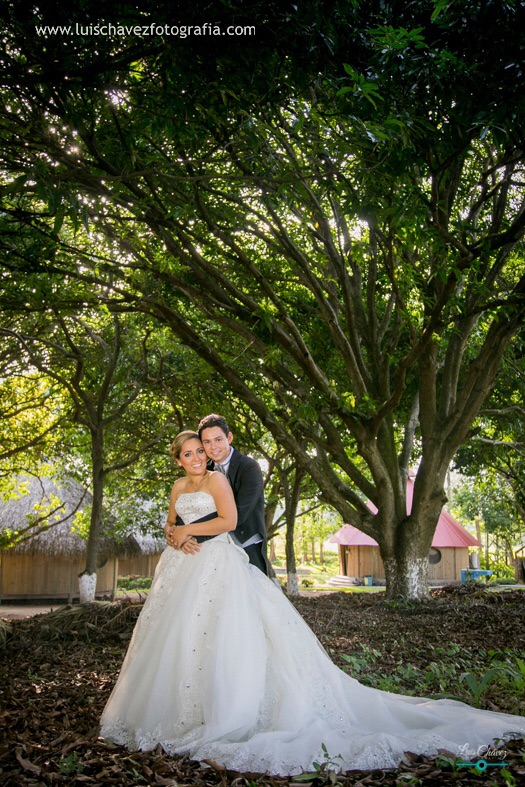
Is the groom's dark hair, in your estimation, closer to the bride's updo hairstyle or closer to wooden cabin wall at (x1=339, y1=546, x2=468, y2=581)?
the bride's updo hairstyle

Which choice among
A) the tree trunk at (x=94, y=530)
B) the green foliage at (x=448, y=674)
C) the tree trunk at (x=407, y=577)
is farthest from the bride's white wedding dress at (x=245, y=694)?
the tree trunk at (x=94, y=530)

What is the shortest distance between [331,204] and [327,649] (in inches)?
231

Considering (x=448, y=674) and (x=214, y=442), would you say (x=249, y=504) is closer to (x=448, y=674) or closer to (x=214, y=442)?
(x=214, y=442)

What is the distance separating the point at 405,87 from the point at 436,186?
4.27 feet

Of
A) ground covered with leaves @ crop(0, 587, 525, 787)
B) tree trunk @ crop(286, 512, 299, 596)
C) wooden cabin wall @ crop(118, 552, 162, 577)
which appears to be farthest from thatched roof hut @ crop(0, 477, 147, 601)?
ground covered with leaves @ crop(0, 587, 525, 787)

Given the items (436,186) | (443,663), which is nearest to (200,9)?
(436,186)

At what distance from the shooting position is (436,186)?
6250 mm

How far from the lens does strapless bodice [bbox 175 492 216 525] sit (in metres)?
4.75

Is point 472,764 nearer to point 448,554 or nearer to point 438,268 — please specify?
point 438,268

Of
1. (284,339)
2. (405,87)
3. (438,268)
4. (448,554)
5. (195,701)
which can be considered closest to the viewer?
(195,701)

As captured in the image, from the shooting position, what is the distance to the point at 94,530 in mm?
10867

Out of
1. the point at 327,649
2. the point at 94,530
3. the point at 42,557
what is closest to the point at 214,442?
the point at 327,649

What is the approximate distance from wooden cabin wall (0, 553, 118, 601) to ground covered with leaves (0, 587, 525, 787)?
13872 millimetres

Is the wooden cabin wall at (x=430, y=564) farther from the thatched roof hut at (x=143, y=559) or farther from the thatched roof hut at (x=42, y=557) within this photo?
the thatched roof hut at (x=42, y=557)
